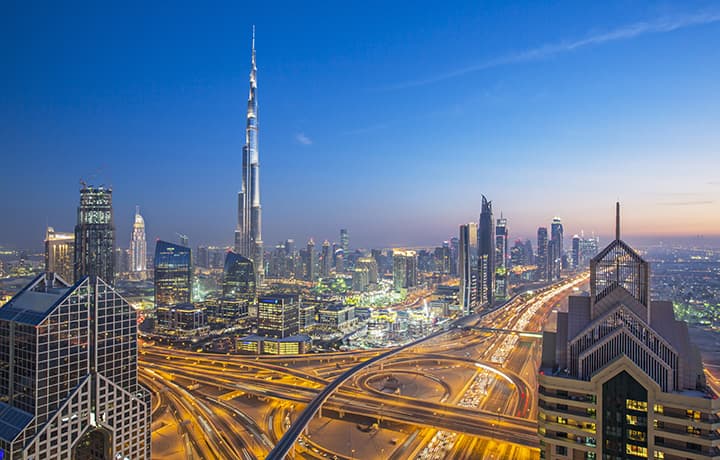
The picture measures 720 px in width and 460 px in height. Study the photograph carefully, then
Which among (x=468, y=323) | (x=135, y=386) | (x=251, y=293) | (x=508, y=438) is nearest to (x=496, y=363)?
(x=508, y=438)

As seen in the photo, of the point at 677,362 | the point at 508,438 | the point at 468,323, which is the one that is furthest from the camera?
the point at 468,323

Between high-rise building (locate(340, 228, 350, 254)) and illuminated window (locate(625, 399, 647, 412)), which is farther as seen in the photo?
high-rise building (locate(340, 228, 350, 254))

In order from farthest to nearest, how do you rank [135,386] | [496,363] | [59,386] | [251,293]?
[251,293] → [496,363] → [135,386] → [59,386]

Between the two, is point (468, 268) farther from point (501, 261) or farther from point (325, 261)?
point (325, 261)

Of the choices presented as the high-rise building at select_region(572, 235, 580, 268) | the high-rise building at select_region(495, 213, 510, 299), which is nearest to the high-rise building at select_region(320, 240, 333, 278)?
the high-rise building at select_region(495, 213, 510, 299)

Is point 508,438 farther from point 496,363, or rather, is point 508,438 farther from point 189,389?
point 189,389

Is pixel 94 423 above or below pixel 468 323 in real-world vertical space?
above

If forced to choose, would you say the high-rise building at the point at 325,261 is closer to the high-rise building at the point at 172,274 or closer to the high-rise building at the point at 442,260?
the high-rise building at the point at 442,260

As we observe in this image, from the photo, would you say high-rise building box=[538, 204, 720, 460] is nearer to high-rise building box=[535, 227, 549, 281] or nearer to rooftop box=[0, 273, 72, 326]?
rooftop box=[0, 273, 72, 326]
